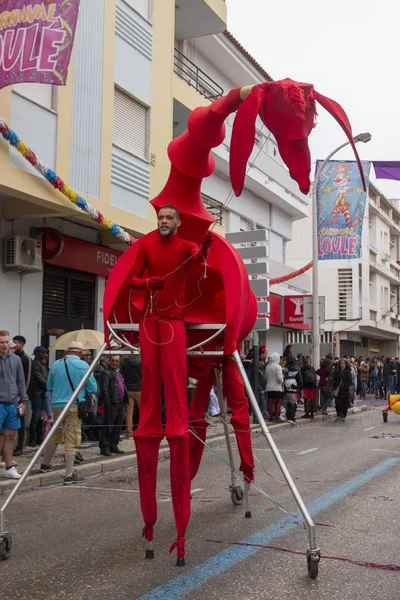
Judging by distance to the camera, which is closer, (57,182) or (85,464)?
(85,464)

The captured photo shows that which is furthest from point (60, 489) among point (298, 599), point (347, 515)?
point (298, 599)

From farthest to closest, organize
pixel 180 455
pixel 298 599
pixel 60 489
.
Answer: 1. pixel 60 489
2. pixel 180 455
3. pixel 298 599

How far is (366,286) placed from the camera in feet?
152

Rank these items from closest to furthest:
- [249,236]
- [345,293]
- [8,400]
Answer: [8,400]
[249,236]
[345,293]

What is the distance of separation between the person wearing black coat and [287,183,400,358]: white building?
19.6 meters

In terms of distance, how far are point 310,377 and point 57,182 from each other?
1077 centimetres

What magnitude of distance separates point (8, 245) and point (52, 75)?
386cm

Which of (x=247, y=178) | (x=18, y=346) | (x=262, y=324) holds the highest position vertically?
(x=247, y=178)

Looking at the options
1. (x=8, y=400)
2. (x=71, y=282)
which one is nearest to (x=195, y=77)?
(x=71, y=282)

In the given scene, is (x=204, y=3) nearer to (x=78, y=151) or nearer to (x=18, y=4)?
(x=78, y=151)

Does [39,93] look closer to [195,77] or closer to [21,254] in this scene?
[21,254]

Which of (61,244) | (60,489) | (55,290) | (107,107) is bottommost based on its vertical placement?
(60,489)

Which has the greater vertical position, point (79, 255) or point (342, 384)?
point (79, 255)

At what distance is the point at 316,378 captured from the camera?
20.3 meters
